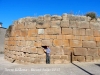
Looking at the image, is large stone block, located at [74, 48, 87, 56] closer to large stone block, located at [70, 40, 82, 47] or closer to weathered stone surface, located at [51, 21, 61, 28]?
large stone block, located at [70, 40, 82, 47]

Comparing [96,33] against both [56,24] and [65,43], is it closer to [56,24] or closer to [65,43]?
[65,43]

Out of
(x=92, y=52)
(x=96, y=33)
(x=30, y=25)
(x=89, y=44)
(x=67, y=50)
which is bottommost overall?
(x=92, y=52)

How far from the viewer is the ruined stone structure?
967cm

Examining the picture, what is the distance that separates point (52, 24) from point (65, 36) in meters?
0.97

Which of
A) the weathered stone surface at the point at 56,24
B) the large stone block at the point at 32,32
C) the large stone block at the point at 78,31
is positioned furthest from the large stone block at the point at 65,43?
the large stone block at the point at 32,32

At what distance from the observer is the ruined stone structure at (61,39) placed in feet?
31.7

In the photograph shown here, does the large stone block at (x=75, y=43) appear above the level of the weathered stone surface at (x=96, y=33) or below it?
below

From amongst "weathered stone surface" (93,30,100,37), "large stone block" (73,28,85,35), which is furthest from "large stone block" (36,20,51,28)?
"weathered stone surface" (93,30,100,37)

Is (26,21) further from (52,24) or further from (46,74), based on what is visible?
(46,74)

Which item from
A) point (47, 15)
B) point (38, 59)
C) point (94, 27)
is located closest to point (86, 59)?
point (94, 27)

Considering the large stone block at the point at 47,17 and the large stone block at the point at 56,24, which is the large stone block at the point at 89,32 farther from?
the large stone block at the point at 47,17

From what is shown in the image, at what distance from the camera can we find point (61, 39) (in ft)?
31.8

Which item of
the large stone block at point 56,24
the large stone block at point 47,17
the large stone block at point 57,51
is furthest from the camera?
the large stone block at point 47,17

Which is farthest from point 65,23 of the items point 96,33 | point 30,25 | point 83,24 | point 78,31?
point 30,25
